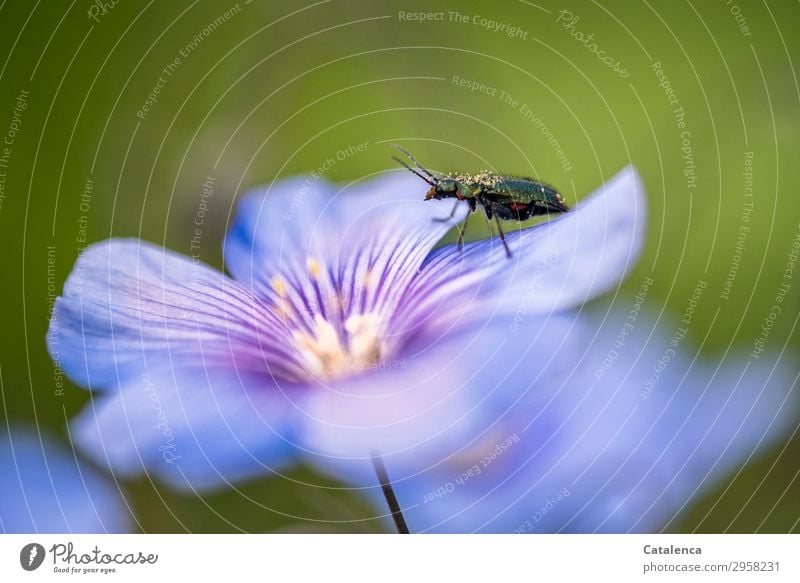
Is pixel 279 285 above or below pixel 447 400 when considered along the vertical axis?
above

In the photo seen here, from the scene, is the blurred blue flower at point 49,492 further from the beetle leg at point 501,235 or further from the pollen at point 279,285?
the beetle leg at point 501,235

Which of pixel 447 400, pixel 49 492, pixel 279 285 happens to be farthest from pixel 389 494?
pixel 49 492

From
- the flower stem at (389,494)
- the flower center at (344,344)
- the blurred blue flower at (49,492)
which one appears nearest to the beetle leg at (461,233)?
the flower center at (344,344)

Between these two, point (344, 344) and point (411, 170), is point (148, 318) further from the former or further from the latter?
point (411, 170)

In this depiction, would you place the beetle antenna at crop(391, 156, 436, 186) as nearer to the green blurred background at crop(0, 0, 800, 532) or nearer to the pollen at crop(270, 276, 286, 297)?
the green blurred background at crop(0, 0, 800, 532)

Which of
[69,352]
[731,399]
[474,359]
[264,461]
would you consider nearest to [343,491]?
[264,461]
